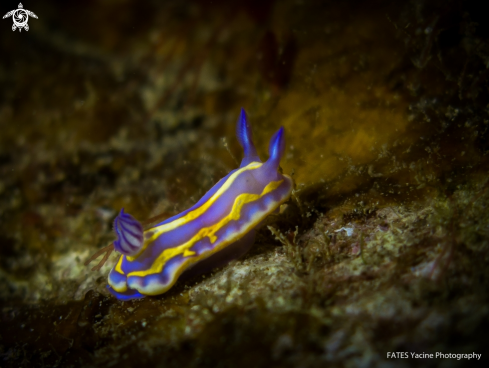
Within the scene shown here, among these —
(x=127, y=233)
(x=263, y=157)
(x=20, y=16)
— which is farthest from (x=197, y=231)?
(x=20, y=16)

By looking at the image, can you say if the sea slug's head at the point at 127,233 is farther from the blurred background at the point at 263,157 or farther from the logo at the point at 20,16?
the logo at the point at 20,16

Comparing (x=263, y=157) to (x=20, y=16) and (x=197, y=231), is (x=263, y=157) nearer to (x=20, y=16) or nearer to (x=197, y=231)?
(x=197, y=231)

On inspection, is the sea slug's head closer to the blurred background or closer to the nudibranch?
the nudibranch

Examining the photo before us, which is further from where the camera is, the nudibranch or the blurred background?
the nudibranch

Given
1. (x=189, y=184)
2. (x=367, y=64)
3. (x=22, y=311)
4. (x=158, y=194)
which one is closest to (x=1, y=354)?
(x=22, y=311)

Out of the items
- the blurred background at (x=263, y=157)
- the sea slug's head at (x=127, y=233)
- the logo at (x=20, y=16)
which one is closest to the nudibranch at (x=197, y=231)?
the sea slug's head at (x=127, y=233)

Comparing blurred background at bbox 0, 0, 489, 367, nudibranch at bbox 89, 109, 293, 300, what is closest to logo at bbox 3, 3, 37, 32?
blurred background at bbox 0, 0, 489, 367
